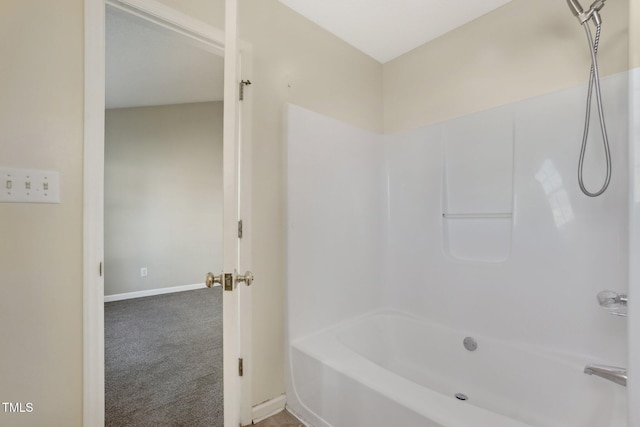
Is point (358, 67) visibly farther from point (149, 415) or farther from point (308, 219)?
point (149, 415)

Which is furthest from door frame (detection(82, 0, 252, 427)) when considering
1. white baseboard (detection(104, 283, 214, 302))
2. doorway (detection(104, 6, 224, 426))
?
white baseboard (detection(104, 283, 214, 302))

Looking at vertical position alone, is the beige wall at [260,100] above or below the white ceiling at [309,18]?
below

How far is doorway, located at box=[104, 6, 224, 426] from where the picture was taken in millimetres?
2057

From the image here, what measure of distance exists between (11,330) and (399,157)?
2238mm

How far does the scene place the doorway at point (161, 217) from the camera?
2057mm

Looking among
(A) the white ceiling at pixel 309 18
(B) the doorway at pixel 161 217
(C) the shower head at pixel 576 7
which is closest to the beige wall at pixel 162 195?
(B) the doorway at pixel 161 217

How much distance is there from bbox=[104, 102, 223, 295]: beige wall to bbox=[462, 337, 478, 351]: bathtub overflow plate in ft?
11.9

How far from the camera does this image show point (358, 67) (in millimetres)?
2139

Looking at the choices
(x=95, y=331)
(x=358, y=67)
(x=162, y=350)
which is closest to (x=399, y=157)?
(x=358, y=67)

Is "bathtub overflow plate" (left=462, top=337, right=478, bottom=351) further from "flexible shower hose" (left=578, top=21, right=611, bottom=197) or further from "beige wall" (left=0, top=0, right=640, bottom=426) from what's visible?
"beige wall" (left=0, top=0, right=640, bottom=426)

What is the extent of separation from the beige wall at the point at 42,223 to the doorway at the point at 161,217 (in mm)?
835

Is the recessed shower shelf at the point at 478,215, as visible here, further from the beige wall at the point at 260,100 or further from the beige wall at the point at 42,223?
the beige wall at the point at 42,223

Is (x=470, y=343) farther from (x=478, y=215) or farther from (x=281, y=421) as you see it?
(x=281, y=421)

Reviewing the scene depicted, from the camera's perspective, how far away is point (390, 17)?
179 centimetres
